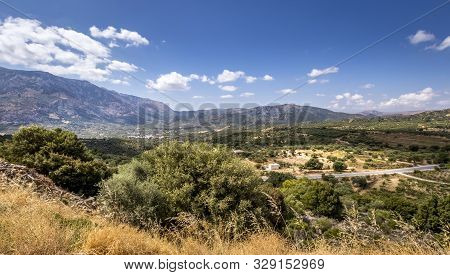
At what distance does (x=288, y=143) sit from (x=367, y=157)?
2872cm

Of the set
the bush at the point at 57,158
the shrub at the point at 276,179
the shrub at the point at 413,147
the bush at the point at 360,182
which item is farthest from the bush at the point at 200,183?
the shrub at the point at 413,147

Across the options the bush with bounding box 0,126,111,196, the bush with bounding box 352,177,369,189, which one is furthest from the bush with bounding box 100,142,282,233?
the bush with bounding box 352,177,369,189

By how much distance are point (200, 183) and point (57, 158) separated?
8.35 m

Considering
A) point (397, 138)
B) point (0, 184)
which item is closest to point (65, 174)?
point (0, 184)

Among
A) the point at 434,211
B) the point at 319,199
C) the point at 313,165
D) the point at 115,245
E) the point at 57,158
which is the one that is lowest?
the point at 313,165

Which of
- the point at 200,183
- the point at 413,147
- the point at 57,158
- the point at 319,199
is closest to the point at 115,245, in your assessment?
the point at 200,183

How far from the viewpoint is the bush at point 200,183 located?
40.2 ft

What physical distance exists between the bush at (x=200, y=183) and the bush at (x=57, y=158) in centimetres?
292

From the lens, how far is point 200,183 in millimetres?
14492

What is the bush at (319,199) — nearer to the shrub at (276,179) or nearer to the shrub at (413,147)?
the shrub at (276,179)

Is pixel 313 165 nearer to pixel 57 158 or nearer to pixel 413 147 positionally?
pixel 413 147

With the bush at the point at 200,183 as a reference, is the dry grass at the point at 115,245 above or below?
above

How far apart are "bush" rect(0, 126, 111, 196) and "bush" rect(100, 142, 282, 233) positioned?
115 inches
